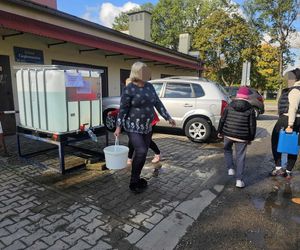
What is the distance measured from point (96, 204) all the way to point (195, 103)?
464 cm

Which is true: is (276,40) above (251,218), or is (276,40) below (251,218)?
above

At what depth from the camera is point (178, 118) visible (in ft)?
24.9

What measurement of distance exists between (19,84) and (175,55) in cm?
→ 1174

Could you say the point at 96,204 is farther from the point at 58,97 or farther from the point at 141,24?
the point at 141,24

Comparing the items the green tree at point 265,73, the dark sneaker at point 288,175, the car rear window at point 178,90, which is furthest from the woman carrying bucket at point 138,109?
the green tree at point 265,73

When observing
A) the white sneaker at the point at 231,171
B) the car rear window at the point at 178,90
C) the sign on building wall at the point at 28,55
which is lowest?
the white sneaker at the point at 231,171

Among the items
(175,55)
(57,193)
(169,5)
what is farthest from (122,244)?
(169,5)

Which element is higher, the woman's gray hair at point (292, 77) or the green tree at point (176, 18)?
the green tree at point (176, 18)

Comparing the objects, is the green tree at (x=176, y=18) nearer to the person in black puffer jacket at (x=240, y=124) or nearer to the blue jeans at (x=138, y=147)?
the person in black puffer jacket at (x=240, y=124)

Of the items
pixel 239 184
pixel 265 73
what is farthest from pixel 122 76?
pixel 265 73

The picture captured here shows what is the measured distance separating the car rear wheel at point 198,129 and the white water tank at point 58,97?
330 cm

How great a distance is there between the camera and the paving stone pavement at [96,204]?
9.00ft

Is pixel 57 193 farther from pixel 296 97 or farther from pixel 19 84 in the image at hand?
pixel 296 97

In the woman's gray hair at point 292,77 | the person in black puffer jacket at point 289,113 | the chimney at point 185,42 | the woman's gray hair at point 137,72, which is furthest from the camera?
the chimney at point 185,42
